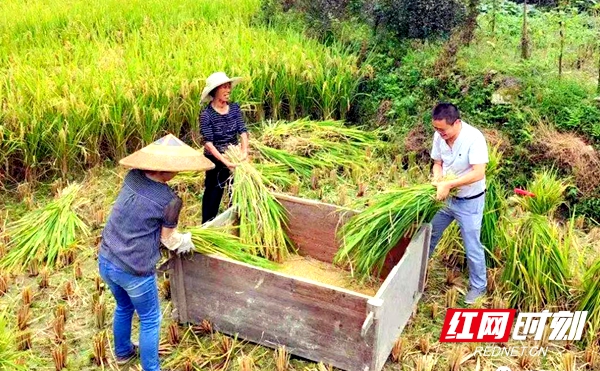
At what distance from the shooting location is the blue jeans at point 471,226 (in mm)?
3424

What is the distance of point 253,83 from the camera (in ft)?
18.5

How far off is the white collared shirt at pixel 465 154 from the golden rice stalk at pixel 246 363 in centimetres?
141

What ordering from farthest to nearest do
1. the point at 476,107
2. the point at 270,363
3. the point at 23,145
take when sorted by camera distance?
the point at 476,107
the point at 23,145
the point at 270,363

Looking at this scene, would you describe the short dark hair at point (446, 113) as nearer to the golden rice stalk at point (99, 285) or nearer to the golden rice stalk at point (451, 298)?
the golden rice stalk at point (451, 298)

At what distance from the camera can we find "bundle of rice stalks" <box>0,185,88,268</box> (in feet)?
12.9

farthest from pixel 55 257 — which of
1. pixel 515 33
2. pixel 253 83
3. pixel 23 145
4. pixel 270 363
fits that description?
pixel 515 33

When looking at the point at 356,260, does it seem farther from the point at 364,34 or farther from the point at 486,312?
the point at 364,34

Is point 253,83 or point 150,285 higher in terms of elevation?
point 253,83

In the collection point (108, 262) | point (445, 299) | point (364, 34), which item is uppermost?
point (364, 34)

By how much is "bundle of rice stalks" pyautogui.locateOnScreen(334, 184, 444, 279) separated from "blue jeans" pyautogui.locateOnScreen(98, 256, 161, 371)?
3.45 feet

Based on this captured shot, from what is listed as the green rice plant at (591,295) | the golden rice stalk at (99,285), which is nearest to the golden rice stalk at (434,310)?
the green rice plant at (591,295)

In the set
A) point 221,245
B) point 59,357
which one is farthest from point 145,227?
point 59,357

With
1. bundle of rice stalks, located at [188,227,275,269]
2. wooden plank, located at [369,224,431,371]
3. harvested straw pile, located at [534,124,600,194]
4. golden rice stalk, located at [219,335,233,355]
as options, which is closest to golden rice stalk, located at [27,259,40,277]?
bundle of rice stalks, located at [188,227,275,269]

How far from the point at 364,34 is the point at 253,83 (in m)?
1.72
